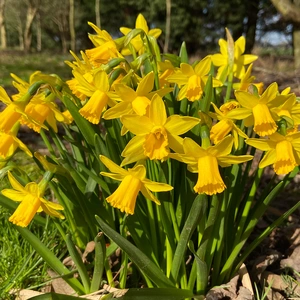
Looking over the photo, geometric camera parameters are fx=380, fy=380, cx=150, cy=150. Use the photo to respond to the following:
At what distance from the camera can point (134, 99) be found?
0.91m

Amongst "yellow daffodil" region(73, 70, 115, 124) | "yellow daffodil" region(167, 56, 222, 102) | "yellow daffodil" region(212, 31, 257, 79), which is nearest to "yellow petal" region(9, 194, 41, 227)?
"yellow daffodil" region(73, 70, 115, 124)

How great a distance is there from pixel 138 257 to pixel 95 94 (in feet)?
1.38

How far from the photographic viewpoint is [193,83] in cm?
103

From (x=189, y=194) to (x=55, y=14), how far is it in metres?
18.9

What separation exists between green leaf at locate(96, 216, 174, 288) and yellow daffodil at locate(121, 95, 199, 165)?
18 cm

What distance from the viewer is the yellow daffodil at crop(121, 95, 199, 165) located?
0.85m

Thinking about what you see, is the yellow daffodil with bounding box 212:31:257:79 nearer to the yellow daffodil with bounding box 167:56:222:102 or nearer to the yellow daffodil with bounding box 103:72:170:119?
the yellow daffodil with bounding box 167:56:222:102

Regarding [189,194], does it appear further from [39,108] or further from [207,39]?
[207,39]

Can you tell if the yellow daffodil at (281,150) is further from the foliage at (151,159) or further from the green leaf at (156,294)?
the green leaf at (156,294)

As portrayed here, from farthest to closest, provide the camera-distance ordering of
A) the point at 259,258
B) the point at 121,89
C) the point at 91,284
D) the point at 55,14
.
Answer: the point at 55,14 < the point at 259,258 < the point at 91,284 < the point at 121,89

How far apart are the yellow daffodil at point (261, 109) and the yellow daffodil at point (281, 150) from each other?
0.05 metres

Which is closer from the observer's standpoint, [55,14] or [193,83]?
[193,83]

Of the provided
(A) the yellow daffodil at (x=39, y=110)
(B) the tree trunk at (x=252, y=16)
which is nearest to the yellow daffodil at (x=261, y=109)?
(A) the yellow daffodil at (x=39, y=110)

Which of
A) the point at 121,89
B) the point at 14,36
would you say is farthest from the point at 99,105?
the point at 14,36
